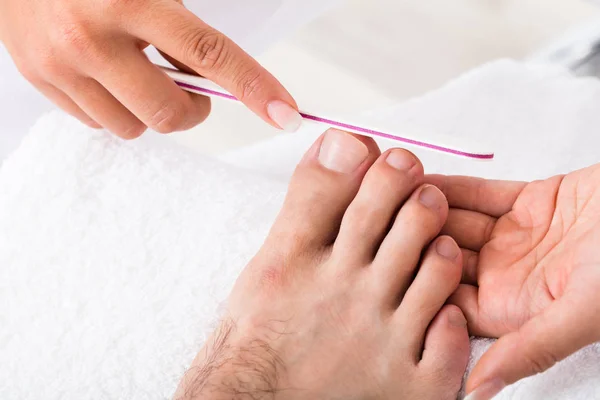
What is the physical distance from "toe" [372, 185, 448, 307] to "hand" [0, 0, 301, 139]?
141 millimetres

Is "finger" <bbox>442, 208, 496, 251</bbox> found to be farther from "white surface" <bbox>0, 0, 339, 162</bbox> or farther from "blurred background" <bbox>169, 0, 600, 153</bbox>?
"blurred background" <bbox>169, 0, 600, 153</bbox>

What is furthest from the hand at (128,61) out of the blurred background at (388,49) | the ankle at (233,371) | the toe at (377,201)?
the blurred background at (388,49)

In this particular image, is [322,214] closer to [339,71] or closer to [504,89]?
[504,89]

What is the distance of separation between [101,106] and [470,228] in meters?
0.40

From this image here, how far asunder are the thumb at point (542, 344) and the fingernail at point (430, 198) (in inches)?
6.8

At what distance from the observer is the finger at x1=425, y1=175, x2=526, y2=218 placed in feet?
2.55

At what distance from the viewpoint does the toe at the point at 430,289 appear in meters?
0.72

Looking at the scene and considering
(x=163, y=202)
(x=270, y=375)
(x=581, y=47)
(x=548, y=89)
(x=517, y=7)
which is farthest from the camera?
(x=517, y=7)

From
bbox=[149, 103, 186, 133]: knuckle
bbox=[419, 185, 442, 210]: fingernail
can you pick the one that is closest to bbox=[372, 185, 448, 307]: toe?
Result: bbox=[419, 185, 442, 210]: fingernail

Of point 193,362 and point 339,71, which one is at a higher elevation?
point 339,71

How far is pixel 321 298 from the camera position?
0.75 meters

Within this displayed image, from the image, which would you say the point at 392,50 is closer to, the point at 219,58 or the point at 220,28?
the point at 220,28

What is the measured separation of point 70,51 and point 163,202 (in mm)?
190

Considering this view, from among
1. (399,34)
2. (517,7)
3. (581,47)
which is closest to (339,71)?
(399,34)
